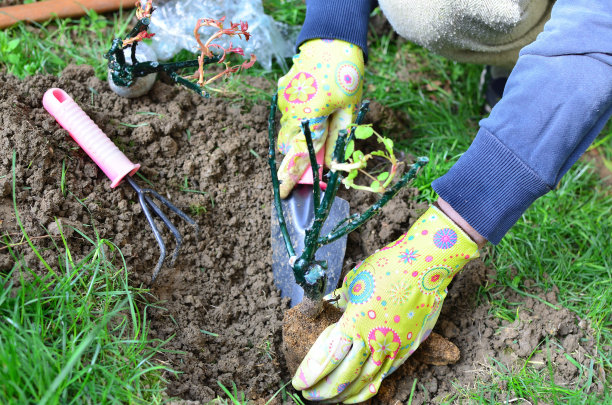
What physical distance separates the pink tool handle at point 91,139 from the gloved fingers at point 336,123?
60 cm

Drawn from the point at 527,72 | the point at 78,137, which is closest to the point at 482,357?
the point at 527,72

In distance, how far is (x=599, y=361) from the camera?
1599mm

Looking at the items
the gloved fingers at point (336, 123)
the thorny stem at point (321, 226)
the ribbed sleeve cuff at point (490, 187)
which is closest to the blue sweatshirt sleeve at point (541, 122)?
the ribbed sleeve cuff at point (490, 187)

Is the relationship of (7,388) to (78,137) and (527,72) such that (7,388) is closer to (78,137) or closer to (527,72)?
(78,137)

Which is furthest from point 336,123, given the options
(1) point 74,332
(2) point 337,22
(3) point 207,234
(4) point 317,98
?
(1) point 74,332

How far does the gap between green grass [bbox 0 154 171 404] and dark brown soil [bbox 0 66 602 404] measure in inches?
2.4

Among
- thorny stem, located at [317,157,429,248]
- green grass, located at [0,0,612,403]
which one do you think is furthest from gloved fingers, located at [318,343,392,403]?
thorny stem, located at [317,157,429,248]

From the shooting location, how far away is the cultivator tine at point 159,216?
1642 mm

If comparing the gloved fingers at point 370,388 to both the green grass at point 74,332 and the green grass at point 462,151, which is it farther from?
the green grass at point 74,332

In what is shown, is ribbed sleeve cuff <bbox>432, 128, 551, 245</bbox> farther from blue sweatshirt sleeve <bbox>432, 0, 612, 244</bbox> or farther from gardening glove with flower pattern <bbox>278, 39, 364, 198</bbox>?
gardening glove with flower pattern <bbox>278, 39, 364, 198</bbox>

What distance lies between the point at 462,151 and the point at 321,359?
1.08 meters

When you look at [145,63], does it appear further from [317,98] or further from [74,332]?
[74,332]

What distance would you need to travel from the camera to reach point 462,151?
7.12 feet

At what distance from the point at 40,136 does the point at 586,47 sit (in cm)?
150
